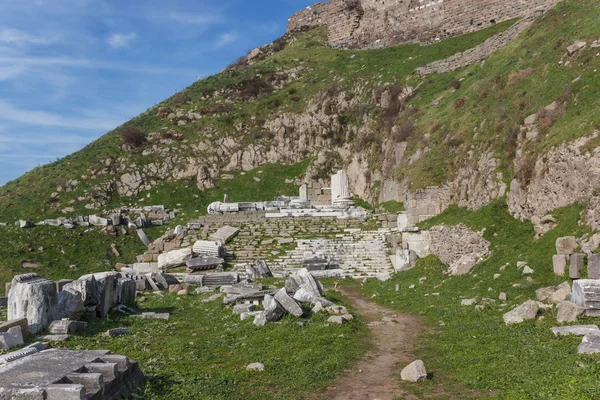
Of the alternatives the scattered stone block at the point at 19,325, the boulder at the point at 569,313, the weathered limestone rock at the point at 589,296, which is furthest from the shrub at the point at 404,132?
the scattered stone block at the point at 19,325

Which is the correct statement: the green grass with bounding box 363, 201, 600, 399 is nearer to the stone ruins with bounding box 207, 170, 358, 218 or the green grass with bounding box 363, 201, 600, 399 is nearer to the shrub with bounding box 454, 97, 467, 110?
the shrub with bounding box 454, 97, 467, 110

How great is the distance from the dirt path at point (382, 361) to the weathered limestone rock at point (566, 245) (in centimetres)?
434

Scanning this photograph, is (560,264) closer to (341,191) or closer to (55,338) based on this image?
(55,338)

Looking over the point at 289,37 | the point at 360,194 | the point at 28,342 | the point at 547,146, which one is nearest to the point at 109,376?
the point at 28,342

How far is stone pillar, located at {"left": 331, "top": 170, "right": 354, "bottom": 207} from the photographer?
35.2 m

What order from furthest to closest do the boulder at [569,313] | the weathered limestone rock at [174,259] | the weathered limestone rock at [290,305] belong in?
1. the weathered limestone rock at [174,259]
2. the weathered limestone rock at [290,305]
3. the boulder at [569,313]

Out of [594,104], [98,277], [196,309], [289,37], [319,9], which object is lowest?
[196,309]

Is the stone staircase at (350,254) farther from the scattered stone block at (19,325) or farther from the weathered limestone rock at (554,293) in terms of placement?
the scattered stone block at (19,325)

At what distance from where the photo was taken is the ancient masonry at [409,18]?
49038 mm

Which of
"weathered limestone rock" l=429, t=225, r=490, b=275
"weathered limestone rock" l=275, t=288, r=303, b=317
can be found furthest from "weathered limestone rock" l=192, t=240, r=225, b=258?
"weathered limestone rock" l=275, t=288, r=303, b=317

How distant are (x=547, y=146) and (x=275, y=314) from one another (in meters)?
11.3

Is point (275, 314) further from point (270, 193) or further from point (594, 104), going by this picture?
point (270, 193)

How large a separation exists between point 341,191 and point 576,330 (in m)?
26.9

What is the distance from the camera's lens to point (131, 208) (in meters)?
39.6
